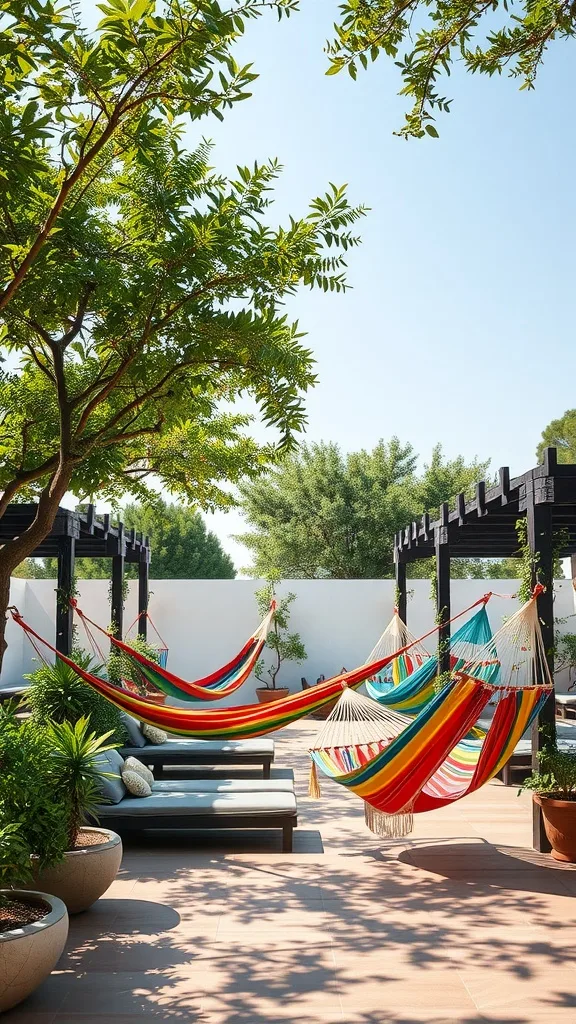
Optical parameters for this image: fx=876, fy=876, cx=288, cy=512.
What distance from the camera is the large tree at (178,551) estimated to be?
23484 millimetres

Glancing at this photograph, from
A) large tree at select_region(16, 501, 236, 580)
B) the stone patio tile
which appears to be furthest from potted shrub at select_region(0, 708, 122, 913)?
large tree at select_region(16, 501, 236, 580)

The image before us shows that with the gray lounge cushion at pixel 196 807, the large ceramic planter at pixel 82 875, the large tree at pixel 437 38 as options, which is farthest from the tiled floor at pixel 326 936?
the large tree at pixel 437 38

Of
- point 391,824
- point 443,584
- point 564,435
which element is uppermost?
point 564,435

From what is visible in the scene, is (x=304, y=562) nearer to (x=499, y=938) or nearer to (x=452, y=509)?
(x=452, y=509)

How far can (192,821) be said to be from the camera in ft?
14.7

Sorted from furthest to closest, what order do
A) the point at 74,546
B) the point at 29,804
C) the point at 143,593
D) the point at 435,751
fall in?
the point at 143,593 → the point at 74,546 → the point at 435,751 → the point at 29,804

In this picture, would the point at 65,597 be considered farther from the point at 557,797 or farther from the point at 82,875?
the point at 557,797

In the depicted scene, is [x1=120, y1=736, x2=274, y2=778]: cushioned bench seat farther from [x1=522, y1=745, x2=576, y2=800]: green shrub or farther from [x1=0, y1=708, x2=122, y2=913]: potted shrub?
[x1=0, y1=708, x2=122, y2=913]: potted shrub

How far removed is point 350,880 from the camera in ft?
13.4

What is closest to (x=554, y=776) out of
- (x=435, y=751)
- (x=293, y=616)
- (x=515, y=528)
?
(x=435, y=751)

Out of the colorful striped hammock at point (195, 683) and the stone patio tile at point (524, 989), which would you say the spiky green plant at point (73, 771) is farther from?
the colorful striped hammock at point (195, 683)

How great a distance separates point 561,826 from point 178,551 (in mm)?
19746

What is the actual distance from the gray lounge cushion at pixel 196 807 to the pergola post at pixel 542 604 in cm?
129

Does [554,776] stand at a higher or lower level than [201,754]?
higher
